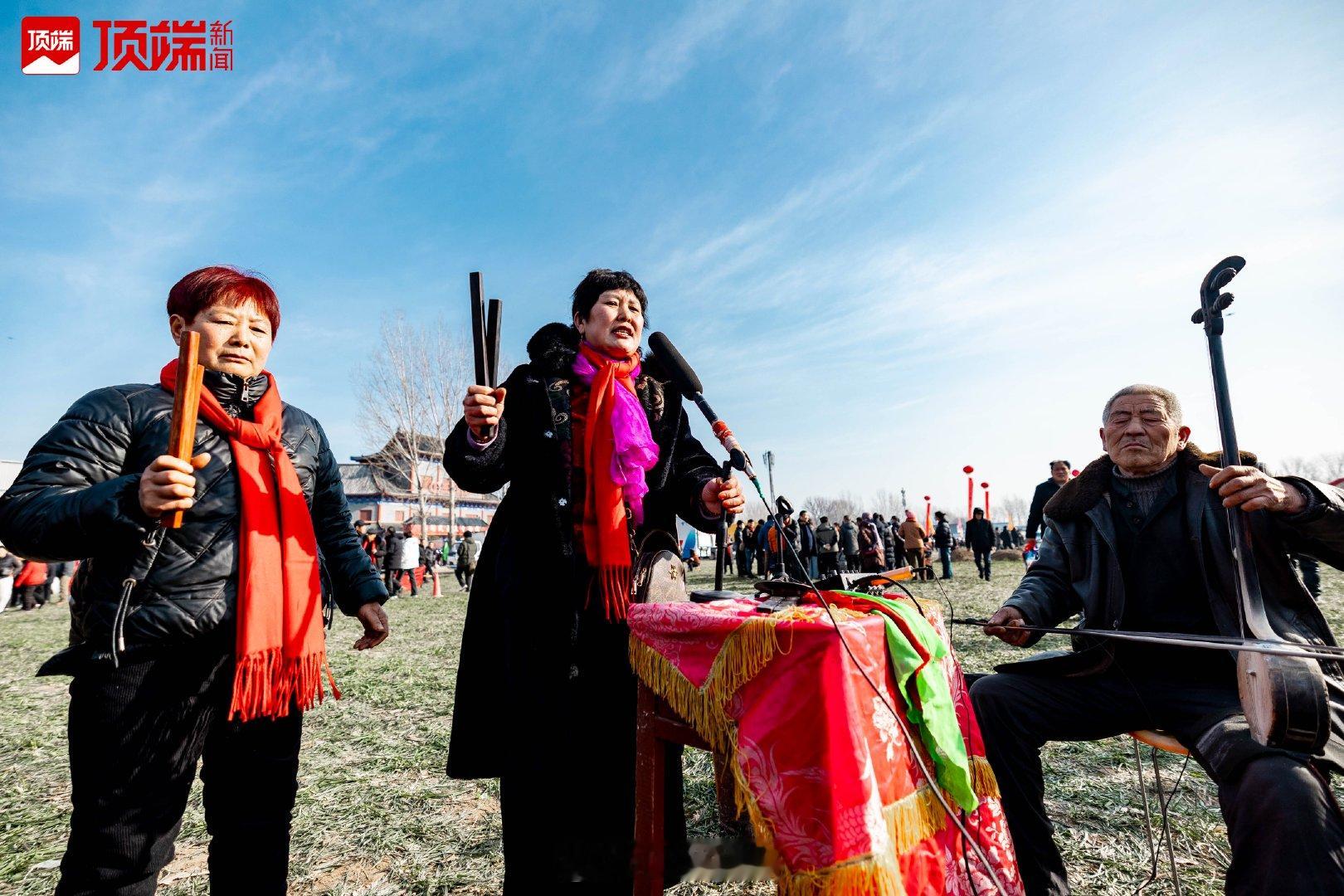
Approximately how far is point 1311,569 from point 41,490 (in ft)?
34.4

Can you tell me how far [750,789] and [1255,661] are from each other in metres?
1.52

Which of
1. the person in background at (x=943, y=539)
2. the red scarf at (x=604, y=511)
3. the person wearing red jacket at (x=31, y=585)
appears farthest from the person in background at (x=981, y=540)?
the person wearing red jacket at (x=31, y=585)

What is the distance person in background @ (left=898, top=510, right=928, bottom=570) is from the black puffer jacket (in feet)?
53.0

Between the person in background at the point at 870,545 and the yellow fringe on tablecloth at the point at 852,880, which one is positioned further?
the person in background at the point at 870,545

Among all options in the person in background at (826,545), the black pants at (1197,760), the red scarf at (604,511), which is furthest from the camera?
the person in background at (826,545)

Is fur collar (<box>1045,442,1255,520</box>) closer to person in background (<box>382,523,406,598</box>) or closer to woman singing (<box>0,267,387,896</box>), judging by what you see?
woman singing (<box>0,267,387,896</box>)

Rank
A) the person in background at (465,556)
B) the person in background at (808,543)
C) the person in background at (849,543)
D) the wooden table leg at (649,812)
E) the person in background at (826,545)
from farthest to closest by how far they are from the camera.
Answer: the person in background at (465,556), the person in background at (849,543), the person in background at (826,545), the person in background at (808,543), the wooden table leg at (649,812)

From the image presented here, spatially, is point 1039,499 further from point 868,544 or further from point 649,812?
point 649,812

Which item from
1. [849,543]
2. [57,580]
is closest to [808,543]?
[849,543]

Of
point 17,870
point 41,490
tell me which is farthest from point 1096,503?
point 17,870

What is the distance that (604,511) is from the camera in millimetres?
2143

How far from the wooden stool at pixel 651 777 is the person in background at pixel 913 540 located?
1543 centimetres

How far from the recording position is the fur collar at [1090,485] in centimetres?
262

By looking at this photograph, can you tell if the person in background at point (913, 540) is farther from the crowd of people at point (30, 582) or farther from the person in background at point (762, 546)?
the crowd of people at point (30, 582)
